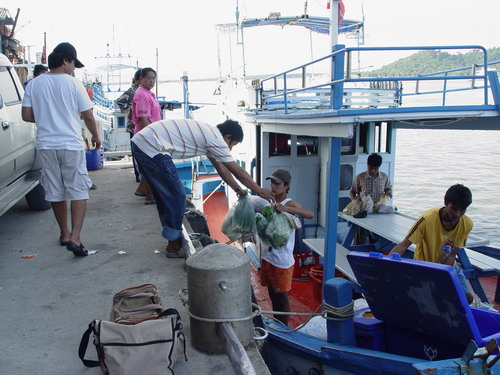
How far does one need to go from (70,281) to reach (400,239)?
428cm

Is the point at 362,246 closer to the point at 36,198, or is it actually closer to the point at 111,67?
the point at 36,198

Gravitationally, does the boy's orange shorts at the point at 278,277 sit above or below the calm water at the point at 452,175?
above

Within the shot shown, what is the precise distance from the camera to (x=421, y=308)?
318 cm

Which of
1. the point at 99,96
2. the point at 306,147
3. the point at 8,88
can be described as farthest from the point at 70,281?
the point at 99,96

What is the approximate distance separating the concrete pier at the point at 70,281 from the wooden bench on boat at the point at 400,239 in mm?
3313

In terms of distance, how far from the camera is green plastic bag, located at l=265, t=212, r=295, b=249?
447 centimetres

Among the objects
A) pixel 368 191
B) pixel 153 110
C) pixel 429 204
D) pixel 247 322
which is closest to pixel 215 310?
pixel 247 322

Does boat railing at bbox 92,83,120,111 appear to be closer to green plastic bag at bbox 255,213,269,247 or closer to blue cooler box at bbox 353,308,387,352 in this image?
green plastic bag at bbox 255,213,269,247

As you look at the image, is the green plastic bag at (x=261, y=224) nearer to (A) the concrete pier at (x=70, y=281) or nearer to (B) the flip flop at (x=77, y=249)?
(A) the concrete pier at (x=70, y=281)

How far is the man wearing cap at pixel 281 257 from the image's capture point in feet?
15.3

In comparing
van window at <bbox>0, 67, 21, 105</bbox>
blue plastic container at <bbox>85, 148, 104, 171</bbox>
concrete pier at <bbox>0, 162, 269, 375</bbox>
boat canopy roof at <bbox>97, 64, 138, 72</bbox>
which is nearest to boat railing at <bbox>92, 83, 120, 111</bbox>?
boat canopy roof at <bbox>97, 64, 138, 72</bbox>

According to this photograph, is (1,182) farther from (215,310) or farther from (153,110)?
(215,310)

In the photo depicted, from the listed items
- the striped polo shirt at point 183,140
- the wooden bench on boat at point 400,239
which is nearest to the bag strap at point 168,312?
the striped polo shirt at point 183,140

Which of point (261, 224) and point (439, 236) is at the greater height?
point (261, 224)
